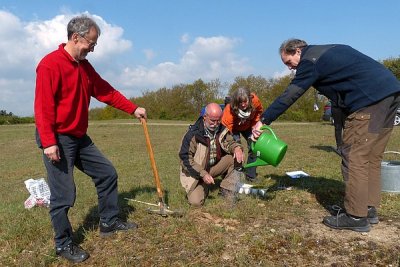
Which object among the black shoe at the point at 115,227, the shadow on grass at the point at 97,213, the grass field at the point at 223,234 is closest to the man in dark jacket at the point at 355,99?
the grass field at the point at 223,234

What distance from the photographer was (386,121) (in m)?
4.13

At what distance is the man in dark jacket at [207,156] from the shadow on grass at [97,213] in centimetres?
52

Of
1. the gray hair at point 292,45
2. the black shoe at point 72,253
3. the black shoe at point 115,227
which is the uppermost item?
the gray hair at point 292,45

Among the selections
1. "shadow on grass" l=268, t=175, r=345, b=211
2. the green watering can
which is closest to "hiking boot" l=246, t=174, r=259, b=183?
"shadow on grass" l=268, t=175, r=345, b=211

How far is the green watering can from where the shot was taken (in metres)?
4.61

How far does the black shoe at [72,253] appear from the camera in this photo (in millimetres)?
3746

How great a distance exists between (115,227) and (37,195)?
77.2 inches

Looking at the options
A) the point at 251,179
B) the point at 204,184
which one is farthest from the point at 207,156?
the point at 251,179

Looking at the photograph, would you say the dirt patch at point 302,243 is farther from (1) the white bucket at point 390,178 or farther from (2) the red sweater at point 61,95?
(2) the red sweater at point 61,95

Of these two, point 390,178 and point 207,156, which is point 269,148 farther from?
point 390,178

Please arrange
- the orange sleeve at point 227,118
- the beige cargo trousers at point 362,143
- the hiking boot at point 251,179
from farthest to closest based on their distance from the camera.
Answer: the hiking boot at point 251,179
the orange sleeve at point 227,118
the beige cargo trousers at point 362,143

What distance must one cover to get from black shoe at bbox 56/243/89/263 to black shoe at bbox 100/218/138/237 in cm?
45

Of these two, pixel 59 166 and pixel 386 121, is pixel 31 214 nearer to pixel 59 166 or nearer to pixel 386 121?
pixel 59 166

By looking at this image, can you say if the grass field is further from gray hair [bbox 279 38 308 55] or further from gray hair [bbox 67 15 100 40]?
gray hair [bbox 67 15 100 40]
